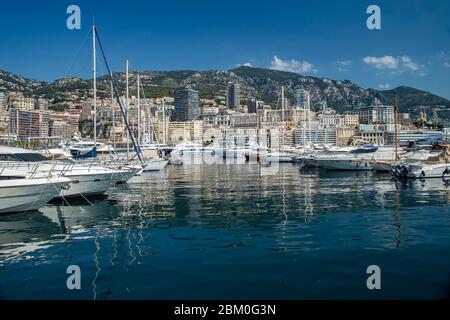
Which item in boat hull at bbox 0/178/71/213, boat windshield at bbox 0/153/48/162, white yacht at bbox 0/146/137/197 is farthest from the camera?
boat windshield at bbox 0/153/48/162

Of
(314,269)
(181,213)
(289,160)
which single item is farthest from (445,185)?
(289,160)

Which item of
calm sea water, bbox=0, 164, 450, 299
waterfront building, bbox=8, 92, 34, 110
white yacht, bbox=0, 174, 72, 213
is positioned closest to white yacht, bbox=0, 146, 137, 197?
calm sea water, bbox=0, 164, 450, 299

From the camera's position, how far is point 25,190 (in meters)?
18.2

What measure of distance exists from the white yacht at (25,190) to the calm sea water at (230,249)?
0.52m

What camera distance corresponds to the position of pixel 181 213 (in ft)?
63.2

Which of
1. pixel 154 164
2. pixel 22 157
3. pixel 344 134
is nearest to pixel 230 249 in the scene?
pixel 22 157

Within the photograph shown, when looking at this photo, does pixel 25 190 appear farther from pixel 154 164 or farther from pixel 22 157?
pixel 154 164

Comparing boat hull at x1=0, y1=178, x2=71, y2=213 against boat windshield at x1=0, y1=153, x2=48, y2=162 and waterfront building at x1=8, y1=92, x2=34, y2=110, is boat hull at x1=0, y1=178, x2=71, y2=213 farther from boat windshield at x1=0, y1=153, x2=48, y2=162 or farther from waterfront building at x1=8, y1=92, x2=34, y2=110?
waterfront building at x1=8, y1=92, x2=34, y2=110

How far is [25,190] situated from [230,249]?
1043cm

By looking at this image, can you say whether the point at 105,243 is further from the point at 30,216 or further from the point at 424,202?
the point at 424,202

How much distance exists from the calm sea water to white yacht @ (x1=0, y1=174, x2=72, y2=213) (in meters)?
0.52

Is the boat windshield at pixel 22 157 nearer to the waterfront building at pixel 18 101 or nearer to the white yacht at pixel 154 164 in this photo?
the white yacht at pixel 154 164

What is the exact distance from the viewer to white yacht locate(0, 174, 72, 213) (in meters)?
17.8
